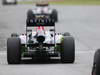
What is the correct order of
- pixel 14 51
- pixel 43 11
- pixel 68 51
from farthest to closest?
pixel 43 11, pixel 68 51, pixel 14 51

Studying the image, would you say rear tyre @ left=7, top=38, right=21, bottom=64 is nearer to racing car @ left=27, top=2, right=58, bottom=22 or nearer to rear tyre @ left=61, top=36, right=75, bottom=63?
rear tyre @ left=61, top=36, right=75, bottom=63

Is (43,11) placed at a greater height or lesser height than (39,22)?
greater

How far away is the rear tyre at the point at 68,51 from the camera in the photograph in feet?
52.1

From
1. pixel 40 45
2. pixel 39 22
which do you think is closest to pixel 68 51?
pixel 40 45

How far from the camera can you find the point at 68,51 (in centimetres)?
1588

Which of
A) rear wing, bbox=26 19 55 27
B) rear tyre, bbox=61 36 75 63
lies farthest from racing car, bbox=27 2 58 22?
rear tyre, bbox=61 36 75 63

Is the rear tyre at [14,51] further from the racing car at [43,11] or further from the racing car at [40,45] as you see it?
the racing car at [43,11]

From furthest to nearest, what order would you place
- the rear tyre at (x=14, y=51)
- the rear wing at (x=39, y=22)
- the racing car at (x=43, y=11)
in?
the racing car at (x=43, y=11) < the rear wing at (x=39, y=22) < the rear tyre at (x=14, y=51)

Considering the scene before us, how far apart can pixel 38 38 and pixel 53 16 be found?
21678 millimetres

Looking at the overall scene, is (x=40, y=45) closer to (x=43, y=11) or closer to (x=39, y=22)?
(x=39, y=22)

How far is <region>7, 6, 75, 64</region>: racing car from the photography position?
1584cm

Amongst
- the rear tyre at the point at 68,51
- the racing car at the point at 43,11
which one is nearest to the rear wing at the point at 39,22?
the rear tyre at the point at 68,51

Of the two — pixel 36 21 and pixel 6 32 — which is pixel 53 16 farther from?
pixel 36 21

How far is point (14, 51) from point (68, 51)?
4.89 ft
